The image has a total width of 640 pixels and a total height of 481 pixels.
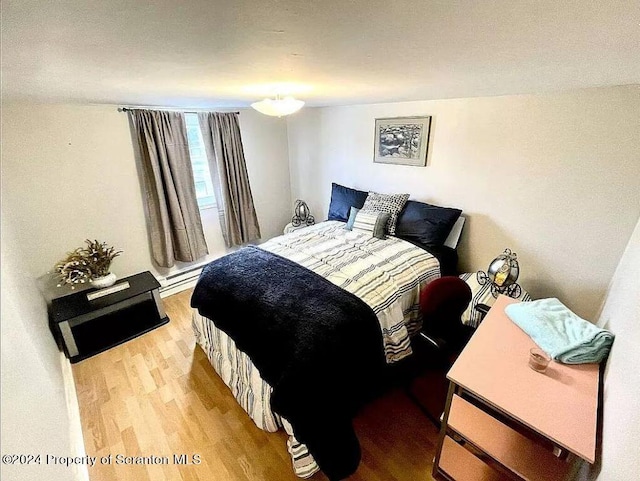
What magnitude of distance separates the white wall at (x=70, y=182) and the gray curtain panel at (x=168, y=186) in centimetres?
11

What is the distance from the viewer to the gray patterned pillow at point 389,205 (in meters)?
2.80

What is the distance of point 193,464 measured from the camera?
1.60 m

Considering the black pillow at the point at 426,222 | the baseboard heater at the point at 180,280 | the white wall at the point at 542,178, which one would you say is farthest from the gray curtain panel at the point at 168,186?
the black pillow at the point at 426,222

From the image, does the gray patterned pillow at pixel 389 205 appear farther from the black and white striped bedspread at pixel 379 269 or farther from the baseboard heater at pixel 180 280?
the baseboard heater at pixel 180 280

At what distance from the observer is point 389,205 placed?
2.85 m

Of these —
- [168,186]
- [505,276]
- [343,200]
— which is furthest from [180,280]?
[505,276]

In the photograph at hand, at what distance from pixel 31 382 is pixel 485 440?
1731 mm

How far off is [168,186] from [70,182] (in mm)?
761

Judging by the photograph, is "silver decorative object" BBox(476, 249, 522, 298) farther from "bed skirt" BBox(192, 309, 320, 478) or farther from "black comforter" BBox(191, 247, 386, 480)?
"bed skirt" BBox(192, 309, 320, 478)

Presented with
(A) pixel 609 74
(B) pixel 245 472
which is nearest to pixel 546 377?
(A) pixel 609 74

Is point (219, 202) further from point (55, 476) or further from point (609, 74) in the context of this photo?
point (609, 74)

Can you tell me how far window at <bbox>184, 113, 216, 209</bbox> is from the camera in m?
3.16

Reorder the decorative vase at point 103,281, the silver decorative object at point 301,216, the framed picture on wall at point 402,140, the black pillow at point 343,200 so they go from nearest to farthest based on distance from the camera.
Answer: the decorative vase at point 103,281
the framed picture on wall at point 402,140
the black pillow at point 343,200
the silver decorative object at point 301,216

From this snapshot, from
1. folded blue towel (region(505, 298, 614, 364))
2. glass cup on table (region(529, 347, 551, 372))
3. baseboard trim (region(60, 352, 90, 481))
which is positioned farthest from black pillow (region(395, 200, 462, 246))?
baseboard trim (region(60, 352, 90, 481))
